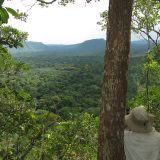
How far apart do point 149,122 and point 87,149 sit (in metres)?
5.69

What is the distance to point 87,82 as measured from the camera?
80.4 m

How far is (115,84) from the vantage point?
391 cm

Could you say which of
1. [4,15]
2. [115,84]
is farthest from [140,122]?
[4,15]

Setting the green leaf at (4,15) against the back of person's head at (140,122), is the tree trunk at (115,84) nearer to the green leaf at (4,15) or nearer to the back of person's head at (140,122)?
the back of person's head at (140,122)

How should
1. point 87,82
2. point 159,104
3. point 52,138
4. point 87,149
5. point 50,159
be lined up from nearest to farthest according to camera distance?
1. point 50,159
2. point 52,138
3. point 87,149
4. point 159,104
5. point 87,82

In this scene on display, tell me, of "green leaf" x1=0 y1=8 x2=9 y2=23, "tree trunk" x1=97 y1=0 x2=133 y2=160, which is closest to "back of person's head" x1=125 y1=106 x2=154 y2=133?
"tree trunk" x1=97 y1=0 x2=133 y2=160

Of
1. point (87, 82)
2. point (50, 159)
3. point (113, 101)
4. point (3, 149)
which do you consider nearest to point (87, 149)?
point (50, 159)

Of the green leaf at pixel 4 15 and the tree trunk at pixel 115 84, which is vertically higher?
the green leaf at pixel 4 15

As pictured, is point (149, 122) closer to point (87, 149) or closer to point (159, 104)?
point (87, 149)

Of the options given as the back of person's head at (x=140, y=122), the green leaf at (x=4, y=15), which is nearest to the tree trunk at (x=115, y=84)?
the back of person's head at (x=140, y=122)

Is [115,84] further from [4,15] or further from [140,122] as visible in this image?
[4,15]

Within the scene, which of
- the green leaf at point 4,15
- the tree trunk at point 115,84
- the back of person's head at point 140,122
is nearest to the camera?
the green leaf at point 4,15

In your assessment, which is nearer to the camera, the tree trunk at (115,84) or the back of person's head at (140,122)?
the back of person's head at (140,122)

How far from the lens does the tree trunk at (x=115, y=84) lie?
3889 mm
